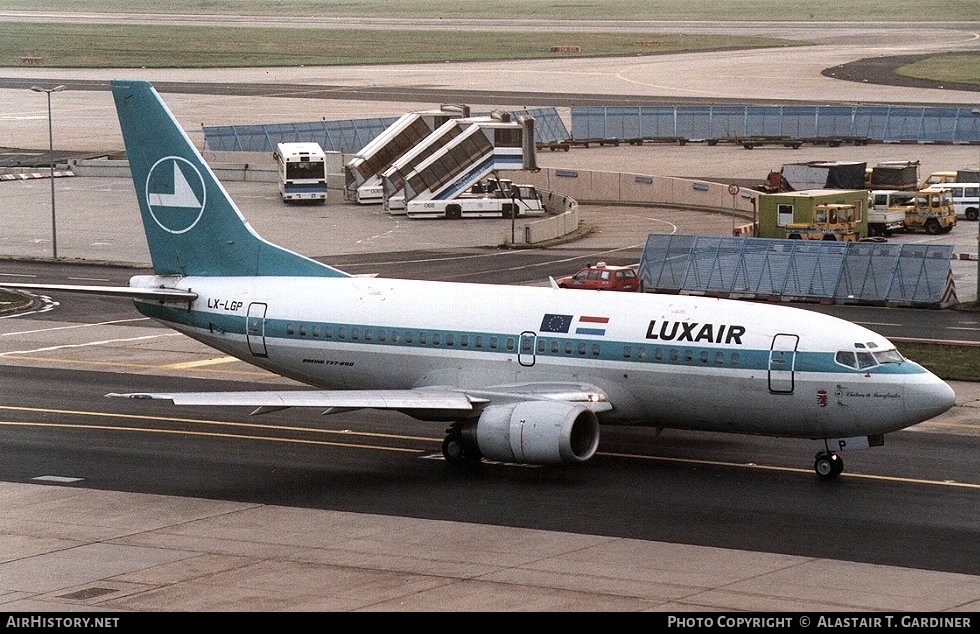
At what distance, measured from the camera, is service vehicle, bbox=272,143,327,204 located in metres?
111

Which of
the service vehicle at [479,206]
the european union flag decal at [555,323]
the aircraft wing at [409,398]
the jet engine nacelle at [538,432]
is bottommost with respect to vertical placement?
the service vehicle at [479,206]

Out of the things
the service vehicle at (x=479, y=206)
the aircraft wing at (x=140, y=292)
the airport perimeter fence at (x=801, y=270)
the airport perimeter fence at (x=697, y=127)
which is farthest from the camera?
the airport perimeter fence at (x=697, y=127)

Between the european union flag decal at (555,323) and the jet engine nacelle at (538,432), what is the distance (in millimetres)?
2768

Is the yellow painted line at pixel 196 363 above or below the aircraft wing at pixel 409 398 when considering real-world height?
Result: below

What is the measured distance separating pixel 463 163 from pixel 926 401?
68616 mm

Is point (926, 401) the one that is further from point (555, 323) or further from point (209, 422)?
point (209, 422)

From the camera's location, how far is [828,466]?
41094 mm

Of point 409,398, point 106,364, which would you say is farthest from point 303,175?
point 409,398

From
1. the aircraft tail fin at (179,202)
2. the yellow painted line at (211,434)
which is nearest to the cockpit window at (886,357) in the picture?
the yellow painted line at (211,434)

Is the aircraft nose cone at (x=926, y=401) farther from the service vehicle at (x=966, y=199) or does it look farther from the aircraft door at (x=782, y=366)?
the service vehicle at (x=966, y=199)

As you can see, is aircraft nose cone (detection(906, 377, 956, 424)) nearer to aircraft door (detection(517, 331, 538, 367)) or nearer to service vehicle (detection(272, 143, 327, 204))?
aircraft door (detection(517, 331, 538, 367))

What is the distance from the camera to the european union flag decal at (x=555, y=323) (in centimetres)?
4306

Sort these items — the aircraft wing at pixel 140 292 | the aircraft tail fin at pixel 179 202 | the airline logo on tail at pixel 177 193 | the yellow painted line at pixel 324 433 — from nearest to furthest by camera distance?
the yellow painted line at pixel 324 433
the aircraft wing at pixel 140 292
the aircraft tail fin at pixel 179 202
the airline logo on tail at pixel 177 193

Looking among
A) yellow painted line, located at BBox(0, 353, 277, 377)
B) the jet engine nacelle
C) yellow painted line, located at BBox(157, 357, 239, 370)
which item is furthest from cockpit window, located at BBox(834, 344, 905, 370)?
yellow painted line, located at BBox(157, 357, 239, 370)
